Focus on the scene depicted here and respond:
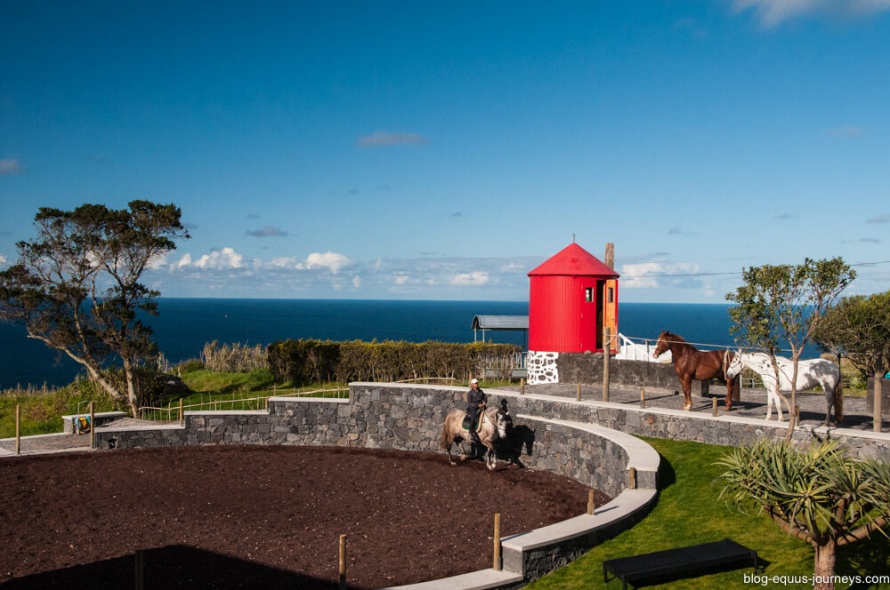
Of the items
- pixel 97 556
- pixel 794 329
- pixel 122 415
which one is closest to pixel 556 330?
pixel 794 329

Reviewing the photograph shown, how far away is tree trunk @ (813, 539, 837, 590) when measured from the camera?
333 inches

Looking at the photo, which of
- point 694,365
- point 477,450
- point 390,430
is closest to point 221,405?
point 390,430

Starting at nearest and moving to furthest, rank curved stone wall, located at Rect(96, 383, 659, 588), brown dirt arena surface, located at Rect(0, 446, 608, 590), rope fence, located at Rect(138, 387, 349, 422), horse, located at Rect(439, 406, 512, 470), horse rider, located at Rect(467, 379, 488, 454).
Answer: brown dirt arena surface, located at Rect(0, 446, 608, 590) → curved stone wall, located at Rect(96, 383, 659, 588) → horse, located at Rect(439, 406, 512, 470) → horse rider, located at Rect(467, 379, 488, 454) → rope fence, located at Rect(138, 387, 349, 422)

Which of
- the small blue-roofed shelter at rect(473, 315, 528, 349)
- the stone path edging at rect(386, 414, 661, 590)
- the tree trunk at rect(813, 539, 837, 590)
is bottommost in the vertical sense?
the stone path edging at rect(386, 414, 661, 590)

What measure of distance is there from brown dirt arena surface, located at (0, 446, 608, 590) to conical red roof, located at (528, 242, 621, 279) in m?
9.49

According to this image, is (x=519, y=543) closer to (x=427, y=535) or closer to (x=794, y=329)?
(x=427, y=535)

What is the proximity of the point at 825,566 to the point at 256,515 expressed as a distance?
1089 centimetres

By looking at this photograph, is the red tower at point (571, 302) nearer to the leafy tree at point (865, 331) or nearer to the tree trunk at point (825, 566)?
the leafy tree at point (865, 331)

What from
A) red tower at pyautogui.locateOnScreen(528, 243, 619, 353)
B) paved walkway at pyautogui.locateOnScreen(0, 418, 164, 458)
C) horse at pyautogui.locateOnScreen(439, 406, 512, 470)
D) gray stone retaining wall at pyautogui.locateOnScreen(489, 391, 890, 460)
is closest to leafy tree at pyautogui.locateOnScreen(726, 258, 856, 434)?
gray stone retaining wall at pyautogui.locateOnScreen(489, 391, 890, 460)

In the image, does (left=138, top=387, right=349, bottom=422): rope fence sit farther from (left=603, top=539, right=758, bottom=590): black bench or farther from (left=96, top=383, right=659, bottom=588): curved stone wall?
(left=603, top=539, right=758, bottom=590): black bench

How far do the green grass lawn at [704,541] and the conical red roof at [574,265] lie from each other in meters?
13.0

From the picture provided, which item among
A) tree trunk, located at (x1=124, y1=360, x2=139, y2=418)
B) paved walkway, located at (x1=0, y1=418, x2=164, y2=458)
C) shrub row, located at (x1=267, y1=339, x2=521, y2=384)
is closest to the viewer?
paved walkway, located at (x1=0, y1=418, x2=164, y2=458)

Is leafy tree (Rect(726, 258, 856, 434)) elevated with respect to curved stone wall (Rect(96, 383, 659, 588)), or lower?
elevated

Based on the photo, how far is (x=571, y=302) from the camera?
88.2 ft
